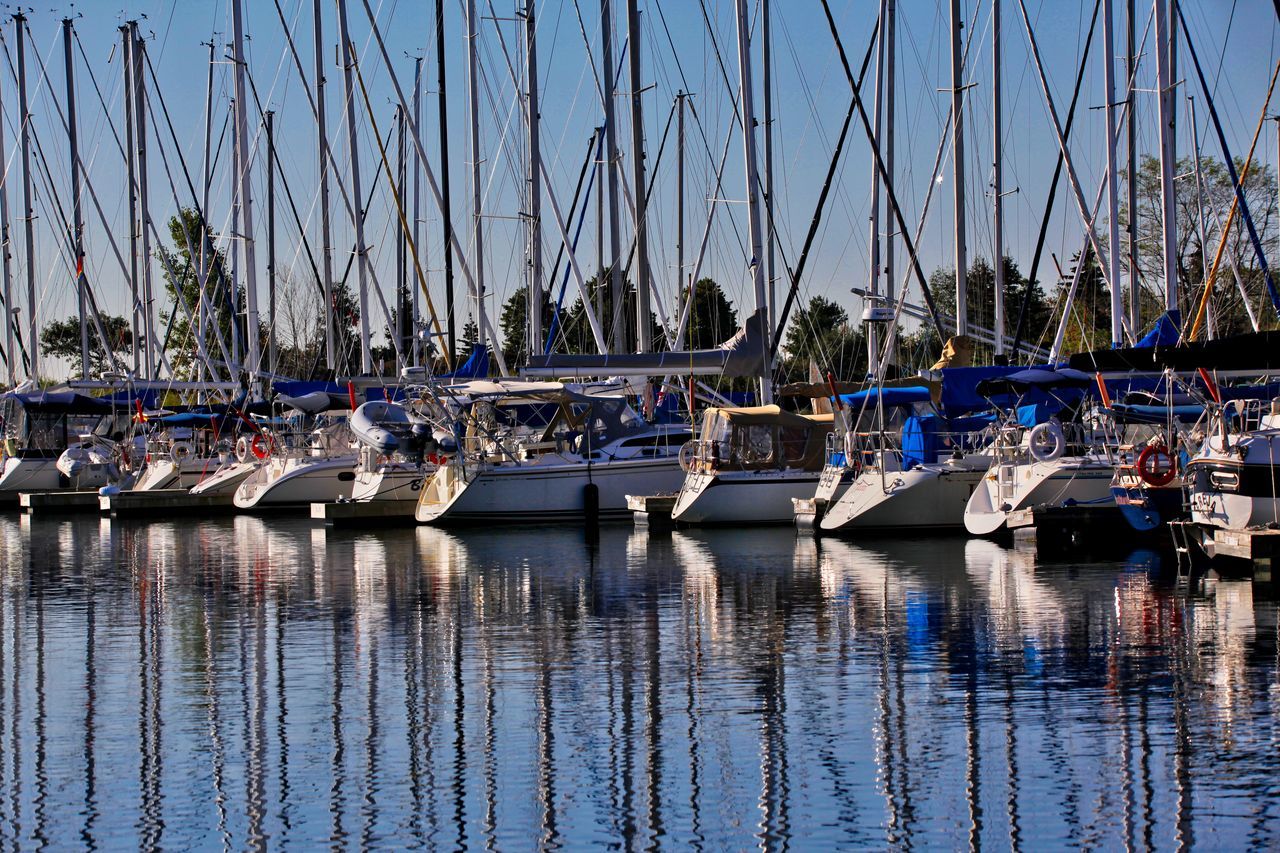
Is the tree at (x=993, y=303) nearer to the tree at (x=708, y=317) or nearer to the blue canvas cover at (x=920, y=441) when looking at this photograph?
the tree at (x=708, y=317)

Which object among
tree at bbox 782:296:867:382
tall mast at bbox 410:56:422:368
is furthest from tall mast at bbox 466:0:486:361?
tree at bbox 782:296:867:382

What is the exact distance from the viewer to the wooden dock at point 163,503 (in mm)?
43562

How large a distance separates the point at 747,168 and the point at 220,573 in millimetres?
14135

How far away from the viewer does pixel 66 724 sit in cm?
1334

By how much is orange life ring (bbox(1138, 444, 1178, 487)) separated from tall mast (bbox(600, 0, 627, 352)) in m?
15.1

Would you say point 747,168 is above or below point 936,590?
above

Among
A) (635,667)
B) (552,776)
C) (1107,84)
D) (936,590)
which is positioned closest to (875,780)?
(552,776)

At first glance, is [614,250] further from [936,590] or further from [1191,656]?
[1191,656]

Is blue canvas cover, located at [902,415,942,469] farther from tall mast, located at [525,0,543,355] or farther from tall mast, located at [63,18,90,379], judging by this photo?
tall mast, located at [63,18,90,379]

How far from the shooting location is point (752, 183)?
1345 inches

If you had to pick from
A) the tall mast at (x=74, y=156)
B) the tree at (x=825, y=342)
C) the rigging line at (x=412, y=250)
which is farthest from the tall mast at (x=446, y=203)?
the tree at (x=825, y=342)

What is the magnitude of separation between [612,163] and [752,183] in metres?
9.56

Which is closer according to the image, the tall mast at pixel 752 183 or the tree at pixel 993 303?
the tall mast at pixel 752 183

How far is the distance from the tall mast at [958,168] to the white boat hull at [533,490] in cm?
687
